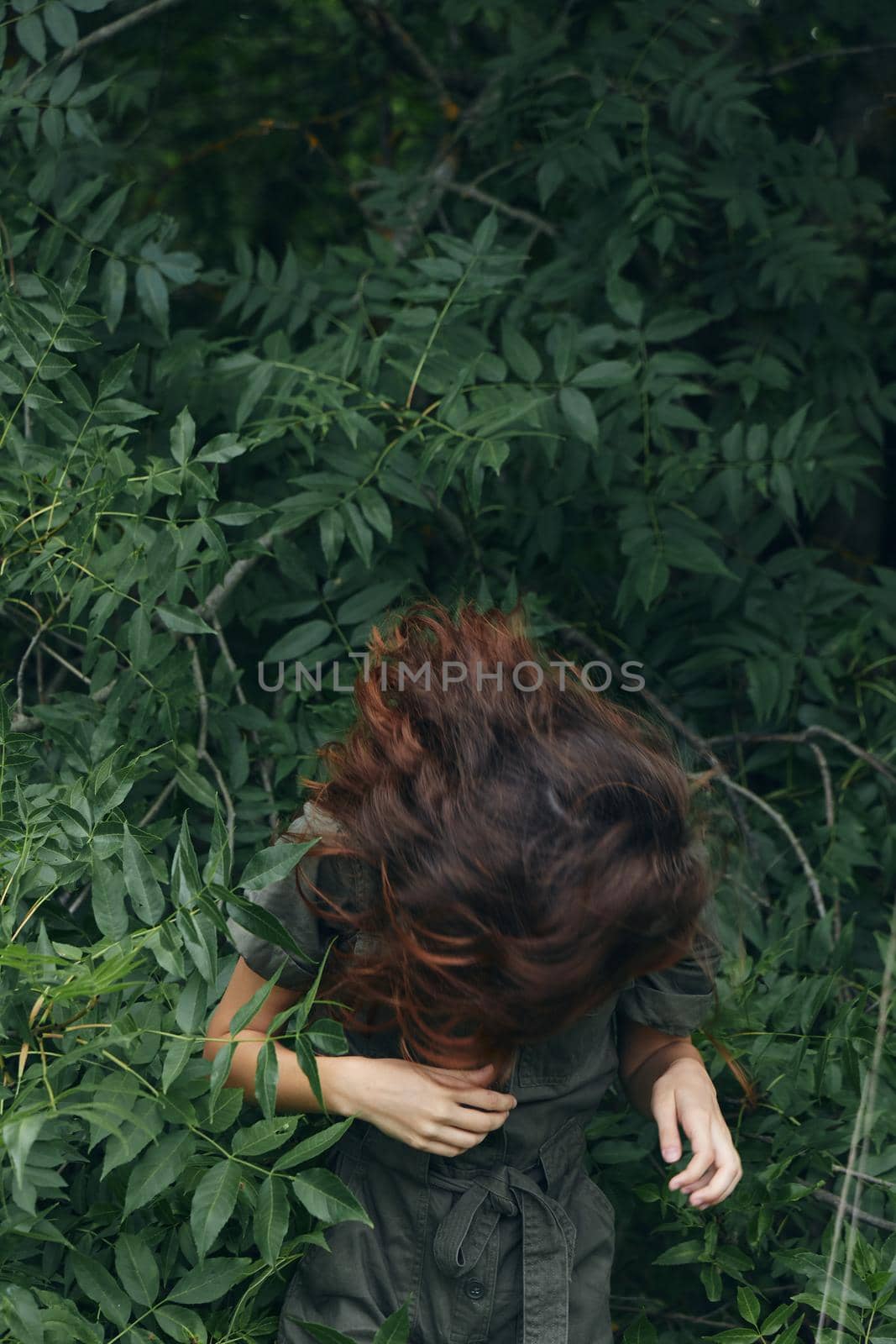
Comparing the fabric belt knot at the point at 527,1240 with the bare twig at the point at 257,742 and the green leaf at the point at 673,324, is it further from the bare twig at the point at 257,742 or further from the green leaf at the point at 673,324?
the green leaf at the point at 673,324

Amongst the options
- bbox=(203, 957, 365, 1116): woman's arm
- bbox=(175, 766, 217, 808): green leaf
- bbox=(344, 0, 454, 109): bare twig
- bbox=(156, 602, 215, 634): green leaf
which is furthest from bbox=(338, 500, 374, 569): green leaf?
bbox=(344, 0, 454, 109): bare twig

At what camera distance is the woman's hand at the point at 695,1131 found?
3.48ft

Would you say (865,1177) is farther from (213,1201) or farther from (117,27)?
(117,27)

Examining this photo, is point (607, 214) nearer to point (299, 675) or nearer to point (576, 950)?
point (299, 675)

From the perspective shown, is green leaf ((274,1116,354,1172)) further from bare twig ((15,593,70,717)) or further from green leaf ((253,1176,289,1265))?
bare twig ((15,593,70,717))

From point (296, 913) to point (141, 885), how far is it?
6.1 inches

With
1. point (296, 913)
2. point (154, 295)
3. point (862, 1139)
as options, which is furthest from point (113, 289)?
point (862, 1139)

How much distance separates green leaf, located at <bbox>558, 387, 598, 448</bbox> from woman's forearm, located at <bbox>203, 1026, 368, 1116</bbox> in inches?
32.9

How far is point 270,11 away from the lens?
226 cm

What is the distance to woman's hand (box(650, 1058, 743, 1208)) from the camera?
1.06 metres

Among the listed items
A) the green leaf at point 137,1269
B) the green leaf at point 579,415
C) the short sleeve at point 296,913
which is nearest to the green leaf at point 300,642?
the green leaf at point 579,415

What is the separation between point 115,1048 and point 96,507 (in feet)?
1.95

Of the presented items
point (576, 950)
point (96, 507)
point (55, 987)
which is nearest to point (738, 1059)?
point (576, 950)

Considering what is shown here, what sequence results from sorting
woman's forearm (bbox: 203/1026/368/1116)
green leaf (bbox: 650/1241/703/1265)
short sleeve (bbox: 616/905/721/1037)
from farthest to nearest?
1. green leaf (bbox: 650/1241/703/1265)
2. short sleeve (bbox: 616/905/721/1037)
3. woman's forearm (bbox: 203/1026/368/1116)
